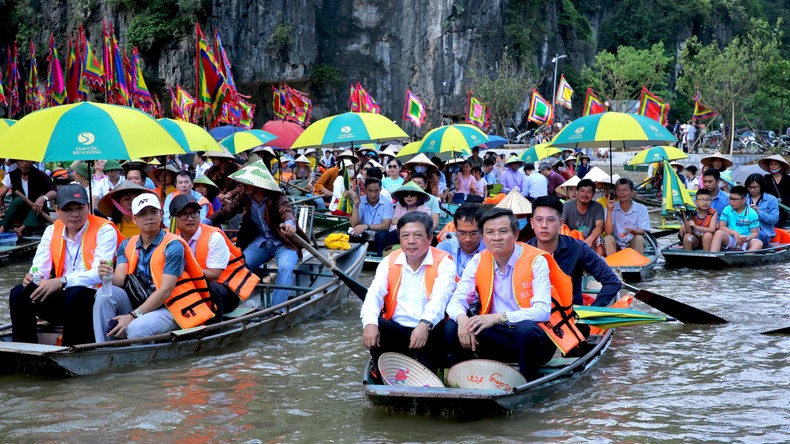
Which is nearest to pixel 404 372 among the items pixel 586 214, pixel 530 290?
pixel 530 290

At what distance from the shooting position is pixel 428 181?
1438 cm

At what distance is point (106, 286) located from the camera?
6.48 meters

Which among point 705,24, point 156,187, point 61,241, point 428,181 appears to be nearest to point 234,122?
point 428,181

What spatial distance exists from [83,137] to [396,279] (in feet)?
11.6

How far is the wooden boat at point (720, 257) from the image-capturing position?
38.2ft

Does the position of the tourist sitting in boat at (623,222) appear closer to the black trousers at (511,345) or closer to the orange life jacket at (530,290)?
the orange life jacket at (530,290)

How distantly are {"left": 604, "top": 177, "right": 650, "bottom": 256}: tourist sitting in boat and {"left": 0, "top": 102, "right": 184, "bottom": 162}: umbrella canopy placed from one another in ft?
18.0

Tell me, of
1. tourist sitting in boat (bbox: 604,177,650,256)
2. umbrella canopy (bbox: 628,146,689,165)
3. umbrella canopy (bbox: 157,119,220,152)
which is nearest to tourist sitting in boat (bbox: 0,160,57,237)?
umbrella canopy (bbox: 157,119,220,152)

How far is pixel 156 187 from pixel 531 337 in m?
7.65

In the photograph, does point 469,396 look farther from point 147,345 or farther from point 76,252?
point 76,252

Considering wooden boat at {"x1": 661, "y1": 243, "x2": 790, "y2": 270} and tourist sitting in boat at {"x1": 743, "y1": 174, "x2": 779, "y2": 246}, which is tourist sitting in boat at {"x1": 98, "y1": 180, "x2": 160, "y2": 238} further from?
tourist sitting in boat at {"x1": 743, "y1": 174, "x2": 779, "y2": 246}

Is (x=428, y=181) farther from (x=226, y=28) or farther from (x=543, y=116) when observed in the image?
(x=226, y=28)

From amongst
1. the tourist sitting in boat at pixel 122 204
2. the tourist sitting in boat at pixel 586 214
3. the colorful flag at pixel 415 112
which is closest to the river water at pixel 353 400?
the tourist sitting in boat at pixel 122 204

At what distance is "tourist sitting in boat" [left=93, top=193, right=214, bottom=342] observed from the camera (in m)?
6.54
